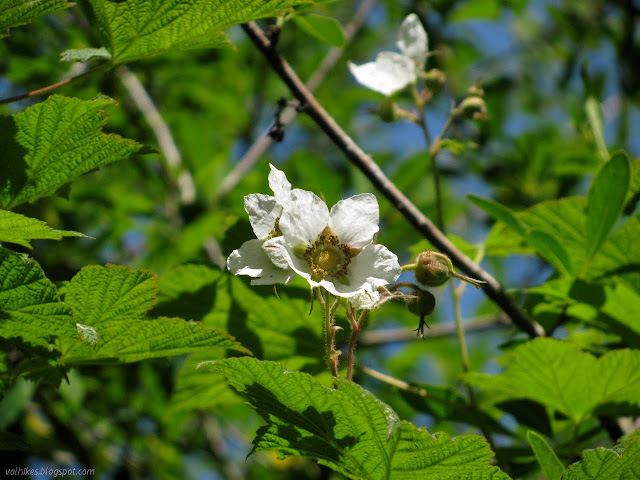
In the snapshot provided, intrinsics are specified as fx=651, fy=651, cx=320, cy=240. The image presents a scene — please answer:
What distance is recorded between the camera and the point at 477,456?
0.89 metres

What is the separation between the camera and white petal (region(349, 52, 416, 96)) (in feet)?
5.17

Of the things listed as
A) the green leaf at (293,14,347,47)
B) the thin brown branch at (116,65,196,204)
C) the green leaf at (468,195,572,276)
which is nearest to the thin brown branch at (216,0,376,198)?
the thin brown branch at (116,65,196,204)

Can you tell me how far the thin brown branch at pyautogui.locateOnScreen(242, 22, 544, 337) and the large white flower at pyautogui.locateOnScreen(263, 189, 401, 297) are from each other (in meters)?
0.37

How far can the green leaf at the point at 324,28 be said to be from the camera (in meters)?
1.39

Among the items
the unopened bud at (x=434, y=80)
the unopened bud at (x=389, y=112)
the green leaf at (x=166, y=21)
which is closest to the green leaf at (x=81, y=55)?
the green leaf at (x=166, y=21)

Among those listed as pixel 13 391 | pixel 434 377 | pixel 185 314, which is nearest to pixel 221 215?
pixel 13 391

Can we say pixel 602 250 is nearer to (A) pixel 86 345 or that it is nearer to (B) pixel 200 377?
(B) pixel 200 377

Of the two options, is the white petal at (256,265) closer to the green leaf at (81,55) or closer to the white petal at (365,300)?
the white petal at (365,300)

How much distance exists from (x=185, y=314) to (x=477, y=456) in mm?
610

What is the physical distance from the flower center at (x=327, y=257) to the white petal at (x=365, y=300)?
41 mm

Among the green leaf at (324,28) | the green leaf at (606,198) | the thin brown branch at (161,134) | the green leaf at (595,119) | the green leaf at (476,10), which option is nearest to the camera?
the green leaf at (606,198)

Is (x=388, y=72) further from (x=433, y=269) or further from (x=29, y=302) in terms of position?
(x=29, y=302)

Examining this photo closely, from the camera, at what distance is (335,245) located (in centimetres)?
102

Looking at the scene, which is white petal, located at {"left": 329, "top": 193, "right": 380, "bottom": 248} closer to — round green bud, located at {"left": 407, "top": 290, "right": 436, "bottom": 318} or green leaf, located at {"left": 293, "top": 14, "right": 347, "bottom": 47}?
round green bud, located at {"left": 407, "top": 290, "right": 436, "bottom": 318}
